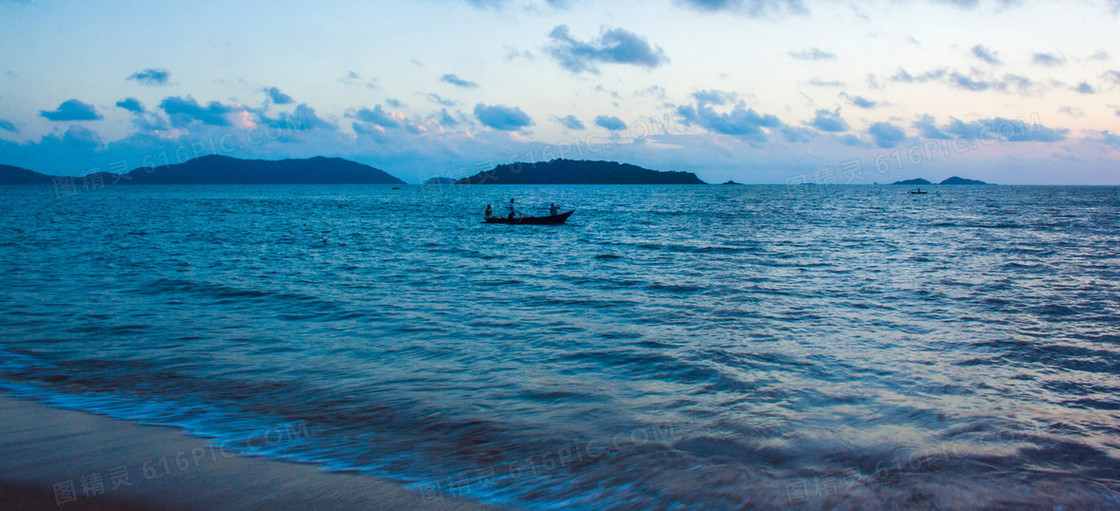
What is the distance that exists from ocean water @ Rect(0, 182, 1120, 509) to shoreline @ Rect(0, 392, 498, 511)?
1.16 feet

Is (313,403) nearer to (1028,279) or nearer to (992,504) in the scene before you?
(992,504)

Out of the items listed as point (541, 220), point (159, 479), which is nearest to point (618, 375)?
point (159, 479)

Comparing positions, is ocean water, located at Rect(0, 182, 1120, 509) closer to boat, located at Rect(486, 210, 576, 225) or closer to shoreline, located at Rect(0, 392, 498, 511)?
shoreline, located at Rect(0, 392, 498, 511)

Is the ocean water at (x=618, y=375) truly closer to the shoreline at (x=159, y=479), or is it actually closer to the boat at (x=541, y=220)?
the shoreline at (x=159, y=479)

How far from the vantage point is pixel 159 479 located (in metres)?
6.17

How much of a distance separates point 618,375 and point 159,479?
265 inches

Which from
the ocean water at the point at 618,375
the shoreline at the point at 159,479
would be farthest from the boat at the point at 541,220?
the shoreline at the point at 159,479

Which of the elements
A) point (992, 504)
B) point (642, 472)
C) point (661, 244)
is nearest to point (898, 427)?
point (992, 504)

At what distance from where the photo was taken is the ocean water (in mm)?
6922

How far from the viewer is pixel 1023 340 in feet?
45.0

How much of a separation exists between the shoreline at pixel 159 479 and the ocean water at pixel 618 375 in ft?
1.16

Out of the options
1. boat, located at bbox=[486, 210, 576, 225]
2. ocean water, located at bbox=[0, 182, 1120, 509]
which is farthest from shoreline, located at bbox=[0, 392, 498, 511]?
boat, located at bbox=[486, 210, 576, 225]

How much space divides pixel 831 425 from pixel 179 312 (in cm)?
1530

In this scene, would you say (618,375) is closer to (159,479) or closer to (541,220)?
→ (159,479)
